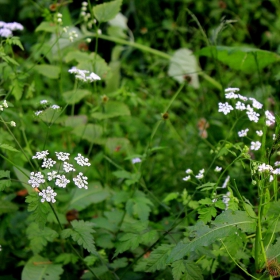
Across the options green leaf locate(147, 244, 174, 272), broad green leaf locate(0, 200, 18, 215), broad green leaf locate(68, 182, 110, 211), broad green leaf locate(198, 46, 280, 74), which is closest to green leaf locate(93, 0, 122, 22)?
broad green leaf locate(198, 46, 280, 74)

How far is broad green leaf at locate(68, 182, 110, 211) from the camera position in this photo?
2070 mm

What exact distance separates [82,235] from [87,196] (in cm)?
59

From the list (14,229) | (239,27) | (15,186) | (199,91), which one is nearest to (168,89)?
(199,91)

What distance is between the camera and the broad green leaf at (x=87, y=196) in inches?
81.5

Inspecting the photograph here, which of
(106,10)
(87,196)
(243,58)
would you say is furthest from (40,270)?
(243,58)

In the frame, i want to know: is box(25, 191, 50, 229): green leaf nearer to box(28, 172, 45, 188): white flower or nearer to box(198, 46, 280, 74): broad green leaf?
box(28, 172, 45, 188): white flower

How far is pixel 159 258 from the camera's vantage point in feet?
4.95

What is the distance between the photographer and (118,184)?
248cm

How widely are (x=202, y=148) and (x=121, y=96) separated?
481 mm

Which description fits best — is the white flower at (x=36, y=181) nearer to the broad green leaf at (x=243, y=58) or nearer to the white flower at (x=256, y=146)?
the white flower at (x=256, y=146)

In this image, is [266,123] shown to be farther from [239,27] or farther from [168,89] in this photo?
[239,27]

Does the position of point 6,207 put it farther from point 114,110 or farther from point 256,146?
point 256,146

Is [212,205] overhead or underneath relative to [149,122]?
overhead

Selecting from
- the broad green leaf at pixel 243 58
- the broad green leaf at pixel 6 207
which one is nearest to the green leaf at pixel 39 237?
→ the broad green leaf at pixel 6 207
